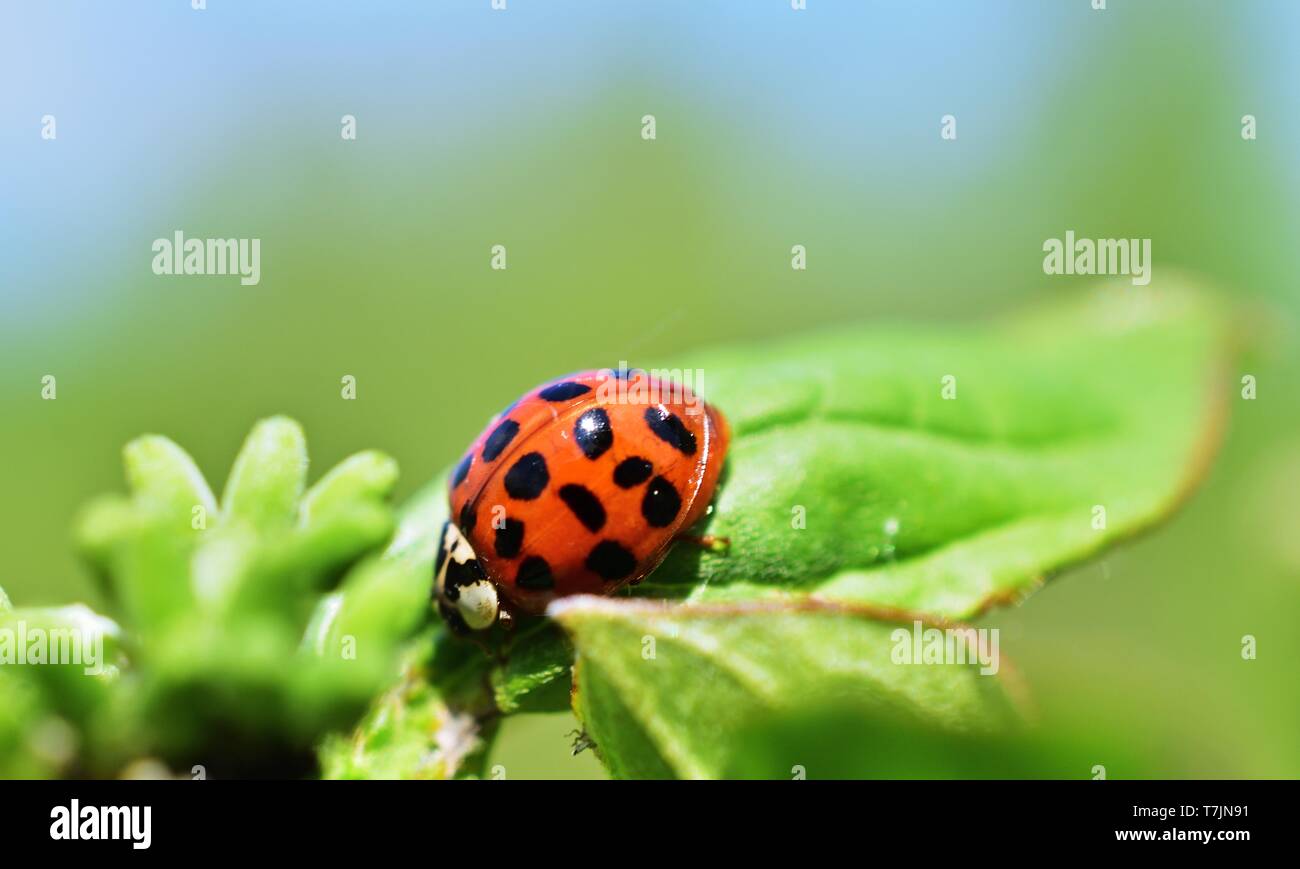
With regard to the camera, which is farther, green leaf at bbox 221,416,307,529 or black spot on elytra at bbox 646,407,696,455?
black spot on elytra at bbox 646,407,696,455

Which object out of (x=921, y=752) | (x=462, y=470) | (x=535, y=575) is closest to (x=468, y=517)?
(x=462, y=470)

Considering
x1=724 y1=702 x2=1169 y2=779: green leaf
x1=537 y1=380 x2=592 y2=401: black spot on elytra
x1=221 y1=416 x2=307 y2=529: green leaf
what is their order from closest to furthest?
x1=724 y1=702 x2=1169 y2=779: green leaf
x1=221 y1=416 x2=307 y2=529: green leaf
x1=537 y1=380 x2=592 y2=401: black spot on elytra

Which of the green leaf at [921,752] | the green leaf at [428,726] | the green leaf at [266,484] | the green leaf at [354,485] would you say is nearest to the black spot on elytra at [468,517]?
the green leaf at [428,726]

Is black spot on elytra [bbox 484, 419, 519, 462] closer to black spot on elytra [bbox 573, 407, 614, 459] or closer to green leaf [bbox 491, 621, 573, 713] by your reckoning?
black spot on elytra [bbox 573, 407, 614, 459]

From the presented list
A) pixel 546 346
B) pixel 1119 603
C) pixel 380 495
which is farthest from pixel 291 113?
pixel 380 495

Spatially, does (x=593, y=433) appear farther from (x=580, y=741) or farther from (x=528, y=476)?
(x=580, y=741)

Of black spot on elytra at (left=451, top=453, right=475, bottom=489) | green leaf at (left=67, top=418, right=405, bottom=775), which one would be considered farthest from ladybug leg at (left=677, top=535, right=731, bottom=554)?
green leaf at (left=67, top=418, right=405, bottom=775)
